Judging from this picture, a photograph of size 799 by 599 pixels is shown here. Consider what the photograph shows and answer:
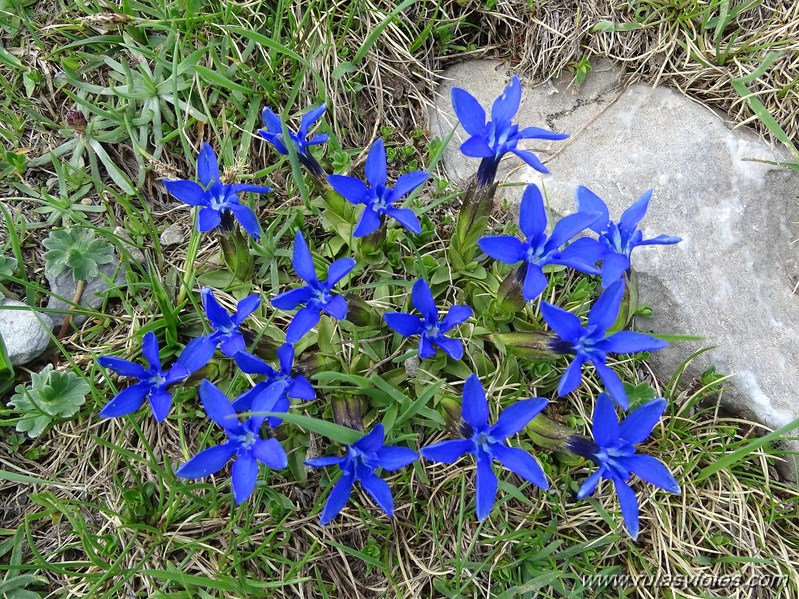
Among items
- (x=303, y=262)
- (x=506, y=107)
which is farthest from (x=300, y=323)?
(x=506, y=107)

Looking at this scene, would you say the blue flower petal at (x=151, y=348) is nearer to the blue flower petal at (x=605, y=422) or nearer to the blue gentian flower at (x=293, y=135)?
the blue gentian flower at (x=293, y=135)

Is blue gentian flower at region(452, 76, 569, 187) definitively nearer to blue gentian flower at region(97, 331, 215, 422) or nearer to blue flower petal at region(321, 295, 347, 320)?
blue flower petal at region(321, 295, 347, 320)

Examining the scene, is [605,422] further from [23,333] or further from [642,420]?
[23,333]

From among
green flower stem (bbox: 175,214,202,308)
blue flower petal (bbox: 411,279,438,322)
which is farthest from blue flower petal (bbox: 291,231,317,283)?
green flower stem (bbox: 175,214,202,308)

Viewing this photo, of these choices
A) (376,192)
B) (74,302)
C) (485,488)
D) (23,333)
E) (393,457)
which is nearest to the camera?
(485,488)

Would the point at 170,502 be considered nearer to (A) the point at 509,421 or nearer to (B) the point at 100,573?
(B) the point at 100,573

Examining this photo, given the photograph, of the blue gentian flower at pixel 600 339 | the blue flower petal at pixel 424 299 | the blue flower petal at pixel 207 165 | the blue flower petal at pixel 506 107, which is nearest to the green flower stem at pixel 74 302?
the blue flower petal at pixel 207 165
